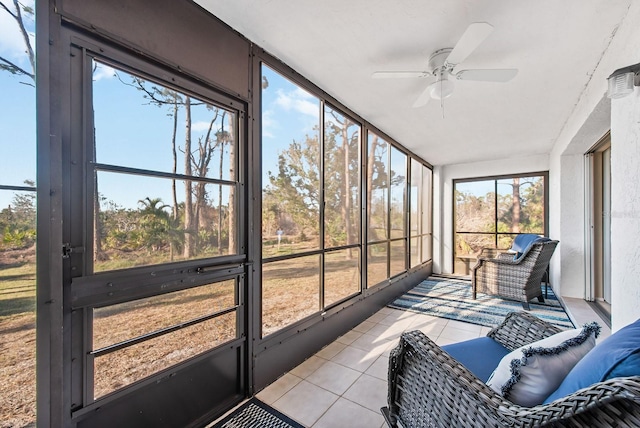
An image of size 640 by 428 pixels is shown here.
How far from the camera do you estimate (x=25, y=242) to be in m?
1.04

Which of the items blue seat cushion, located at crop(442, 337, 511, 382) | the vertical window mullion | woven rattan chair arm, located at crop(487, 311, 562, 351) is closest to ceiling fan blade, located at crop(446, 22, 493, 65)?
the vertical window mullion

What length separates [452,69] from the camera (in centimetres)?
207

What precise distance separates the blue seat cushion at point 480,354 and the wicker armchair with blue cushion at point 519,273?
2.55 metres

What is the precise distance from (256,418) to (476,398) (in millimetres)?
1337

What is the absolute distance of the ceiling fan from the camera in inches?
60.0

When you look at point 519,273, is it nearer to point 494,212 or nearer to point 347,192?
point 494,212

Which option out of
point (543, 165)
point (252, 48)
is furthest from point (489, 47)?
point (543, 165)

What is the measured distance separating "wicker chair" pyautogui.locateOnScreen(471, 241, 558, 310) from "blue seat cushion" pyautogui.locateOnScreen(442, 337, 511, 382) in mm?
2550

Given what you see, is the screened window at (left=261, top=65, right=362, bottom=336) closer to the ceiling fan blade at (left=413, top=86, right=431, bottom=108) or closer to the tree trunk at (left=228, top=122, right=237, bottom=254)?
the tree trunk at (left=228, top=122, right=237, bottom=254)

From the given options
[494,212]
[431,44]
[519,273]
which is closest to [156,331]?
[431,44]

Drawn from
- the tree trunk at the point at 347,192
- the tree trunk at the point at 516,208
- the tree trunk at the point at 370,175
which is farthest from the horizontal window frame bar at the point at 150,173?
the tree trunk at the point at 516,208

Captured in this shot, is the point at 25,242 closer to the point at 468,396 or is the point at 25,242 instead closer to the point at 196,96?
the point at 196,96

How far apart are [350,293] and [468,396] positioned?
2.20 metres

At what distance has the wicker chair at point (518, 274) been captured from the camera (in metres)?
3.50
